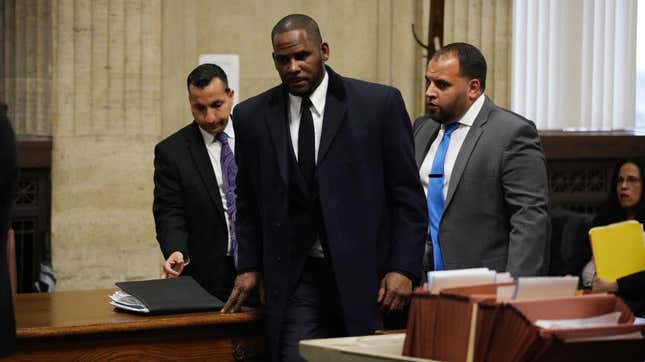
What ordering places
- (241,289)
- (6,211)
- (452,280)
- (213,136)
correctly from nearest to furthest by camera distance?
1. (452,280)
2. (6,211)
3. (241,289)
4. (213,136)

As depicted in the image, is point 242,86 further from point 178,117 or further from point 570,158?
point 570,158

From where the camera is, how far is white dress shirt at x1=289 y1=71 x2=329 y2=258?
448cm

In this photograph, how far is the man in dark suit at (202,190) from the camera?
215 inches

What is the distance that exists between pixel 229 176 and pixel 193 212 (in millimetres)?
228

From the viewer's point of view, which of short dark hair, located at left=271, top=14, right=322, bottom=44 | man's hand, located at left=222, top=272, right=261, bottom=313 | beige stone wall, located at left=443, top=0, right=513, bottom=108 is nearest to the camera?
short dark hair, located at left=271, top=14, right=322, bottom=44

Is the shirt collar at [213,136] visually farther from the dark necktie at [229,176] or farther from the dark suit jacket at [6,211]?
the dark suit jacket at [6,211]

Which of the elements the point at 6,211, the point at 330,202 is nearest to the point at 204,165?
the point at 330,202

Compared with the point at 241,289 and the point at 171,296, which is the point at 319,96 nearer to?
Answer: the point at 241,289

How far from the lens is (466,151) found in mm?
5008

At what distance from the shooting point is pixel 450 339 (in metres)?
3.05

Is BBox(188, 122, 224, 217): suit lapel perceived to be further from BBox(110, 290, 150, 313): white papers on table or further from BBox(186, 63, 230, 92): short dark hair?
BBox(110, 290, 150, 313): white papers on table

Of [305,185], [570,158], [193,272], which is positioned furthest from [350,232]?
[570,158]

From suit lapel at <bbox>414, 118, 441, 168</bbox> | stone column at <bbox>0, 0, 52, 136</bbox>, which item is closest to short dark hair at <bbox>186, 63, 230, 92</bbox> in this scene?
suit lapel at <bbox>414, 118, 441, 168</bbox>

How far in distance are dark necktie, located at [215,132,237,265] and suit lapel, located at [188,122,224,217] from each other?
0.04m
